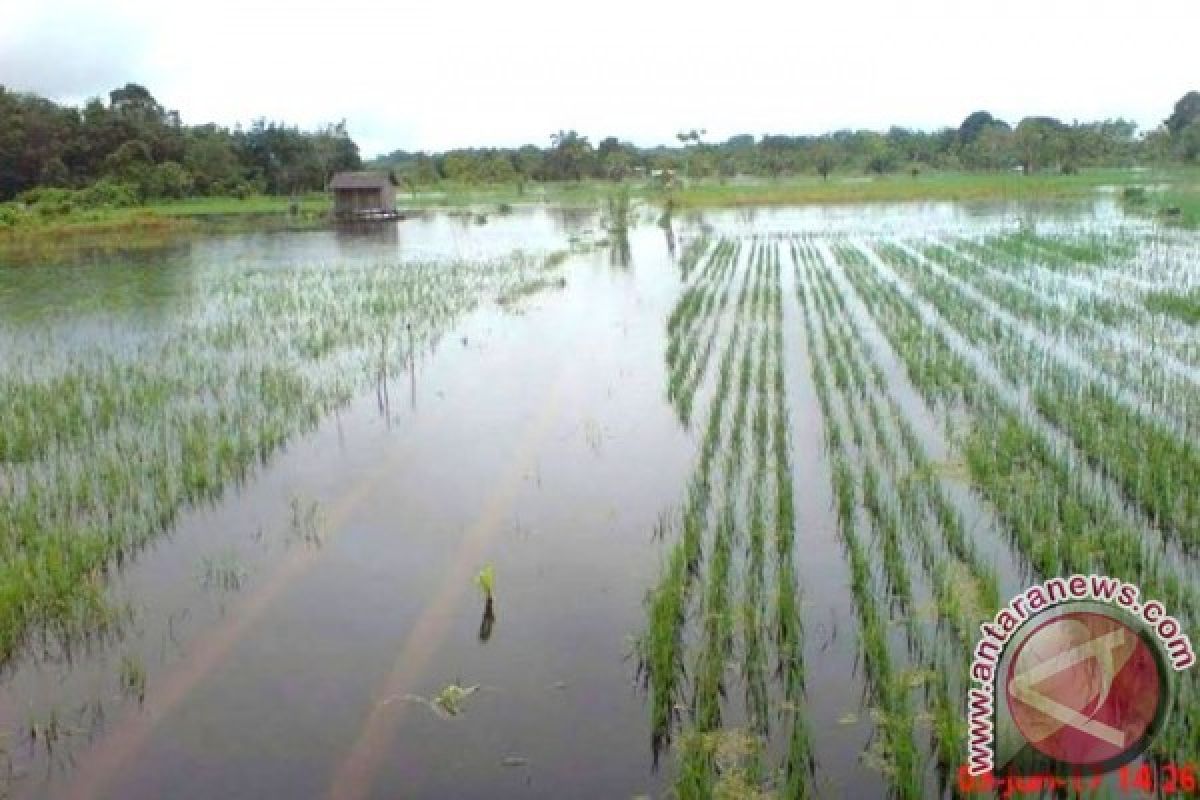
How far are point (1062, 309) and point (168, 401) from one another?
10.2 metres

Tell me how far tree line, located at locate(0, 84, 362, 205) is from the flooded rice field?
38.1 m

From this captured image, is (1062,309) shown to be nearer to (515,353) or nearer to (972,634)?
(515,353)

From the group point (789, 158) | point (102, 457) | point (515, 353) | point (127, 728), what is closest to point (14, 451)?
point (102, 457)

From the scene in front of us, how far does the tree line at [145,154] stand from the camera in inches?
1821

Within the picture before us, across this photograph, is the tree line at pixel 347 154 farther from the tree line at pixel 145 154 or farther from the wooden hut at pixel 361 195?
the wooden hut at pixel 361 195

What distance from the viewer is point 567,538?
6066 millimetres

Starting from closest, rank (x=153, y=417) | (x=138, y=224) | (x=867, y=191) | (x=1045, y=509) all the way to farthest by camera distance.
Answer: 1. (x=1045, y=509)
2. (x=153, y=417)
3. (x=138, y=224)
4. (x=867, y=191)

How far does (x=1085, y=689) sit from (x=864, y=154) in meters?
67.8

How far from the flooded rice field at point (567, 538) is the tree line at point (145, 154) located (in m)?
38.1

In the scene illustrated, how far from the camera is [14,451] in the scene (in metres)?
7.87

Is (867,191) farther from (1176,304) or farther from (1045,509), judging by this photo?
(1045,509)

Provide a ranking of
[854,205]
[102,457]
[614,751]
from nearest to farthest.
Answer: [614,751] → [102,457] → [854,205]

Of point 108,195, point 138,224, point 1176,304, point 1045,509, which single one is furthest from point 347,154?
point 1045,509

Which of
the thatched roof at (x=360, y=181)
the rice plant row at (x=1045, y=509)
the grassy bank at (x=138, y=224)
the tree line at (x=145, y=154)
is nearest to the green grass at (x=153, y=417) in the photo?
the rice plant row at (x=1045, y=509)
